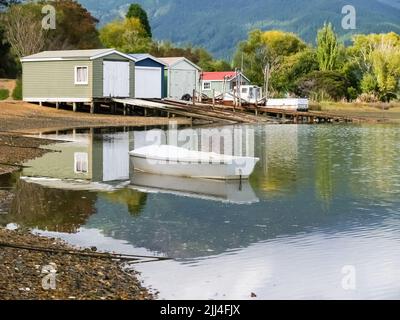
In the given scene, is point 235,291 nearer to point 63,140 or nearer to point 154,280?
point 154,280

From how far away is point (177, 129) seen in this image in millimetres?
46000

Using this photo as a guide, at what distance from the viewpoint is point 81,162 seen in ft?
86.8

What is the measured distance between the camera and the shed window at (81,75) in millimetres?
51625

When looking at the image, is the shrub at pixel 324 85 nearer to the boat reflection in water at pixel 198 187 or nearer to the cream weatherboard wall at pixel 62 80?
the cream weatherboard wall at pixel 62 80

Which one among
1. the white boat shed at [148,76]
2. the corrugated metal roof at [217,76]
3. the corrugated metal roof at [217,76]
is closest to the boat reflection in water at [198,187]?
the white boat shed at [148,76]

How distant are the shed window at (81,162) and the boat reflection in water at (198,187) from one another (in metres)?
2.04

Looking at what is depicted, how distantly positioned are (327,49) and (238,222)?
77213mm

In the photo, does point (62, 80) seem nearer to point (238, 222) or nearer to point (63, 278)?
point (238, 222)

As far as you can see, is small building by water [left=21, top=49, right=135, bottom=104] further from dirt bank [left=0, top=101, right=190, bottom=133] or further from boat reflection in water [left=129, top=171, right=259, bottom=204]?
boat reflection in water [left=129, top=171, right=259, bottom=204]

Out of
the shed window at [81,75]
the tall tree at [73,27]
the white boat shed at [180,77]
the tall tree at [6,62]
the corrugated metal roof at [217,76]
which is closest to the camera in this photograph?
the shed window at [81,75]

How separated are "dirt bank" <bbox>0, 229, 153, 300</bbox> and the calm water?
50 cm

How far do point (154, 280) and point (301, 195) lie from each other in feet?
30.4
